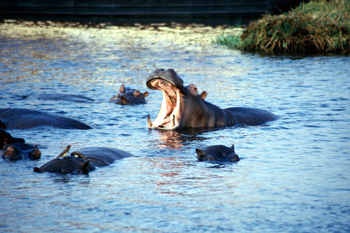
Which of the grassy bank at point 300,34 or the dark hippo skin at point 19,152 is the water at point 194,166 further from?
the grassy bank at point 300,34

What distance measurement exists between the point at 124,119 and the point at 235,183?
4.02 m

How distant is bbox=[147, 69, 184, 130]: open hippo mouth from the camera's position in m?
7.79

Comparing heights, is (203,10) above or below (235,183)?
above

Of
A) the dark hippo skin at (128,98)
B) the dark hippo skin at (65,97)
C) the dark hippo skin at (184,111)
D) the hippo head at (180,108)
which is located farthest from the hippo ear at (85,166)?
the dark hippo skin at (65,97)

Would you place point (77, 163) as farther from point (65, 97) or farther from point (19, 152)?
point (65, 97)

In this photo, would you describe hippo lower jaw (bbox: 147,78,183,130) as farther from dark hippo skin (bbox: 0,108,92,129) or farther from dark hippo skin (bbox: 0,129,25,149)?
dark hippo skin (bbox: 0,129,25,149)

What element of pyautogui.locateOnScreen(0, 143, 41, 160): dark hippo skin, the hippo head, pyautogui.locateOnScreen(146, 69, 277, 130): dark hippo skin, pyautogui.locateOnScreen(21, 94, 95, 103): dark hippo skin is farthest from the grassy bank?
pyautogui.locateOnScreen(0, 143, 41, 160): dark hippo skin

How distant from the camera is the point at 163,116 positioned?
848 centimetres

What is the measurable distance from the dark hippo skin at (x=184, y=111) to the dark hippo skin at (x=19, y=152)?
6.54 feet

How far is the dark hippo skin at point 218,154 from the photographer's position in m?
6.57

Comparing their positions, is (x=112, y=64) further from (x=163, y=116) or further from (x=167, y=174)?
(x=167, y=174)

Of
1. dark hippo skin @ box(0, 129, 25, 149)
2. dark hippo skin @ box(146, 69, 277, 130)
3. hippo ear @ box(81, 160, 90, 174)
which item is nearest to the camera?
hippo ear @ box(81, 160, 90, 174)

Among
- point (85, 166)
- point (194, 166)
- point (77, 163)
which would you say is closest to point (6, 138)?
point (77, 163)

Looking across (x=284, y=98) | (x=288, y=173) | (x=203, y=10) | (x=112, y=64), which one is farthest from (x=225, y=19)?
(x=288, y=173)
